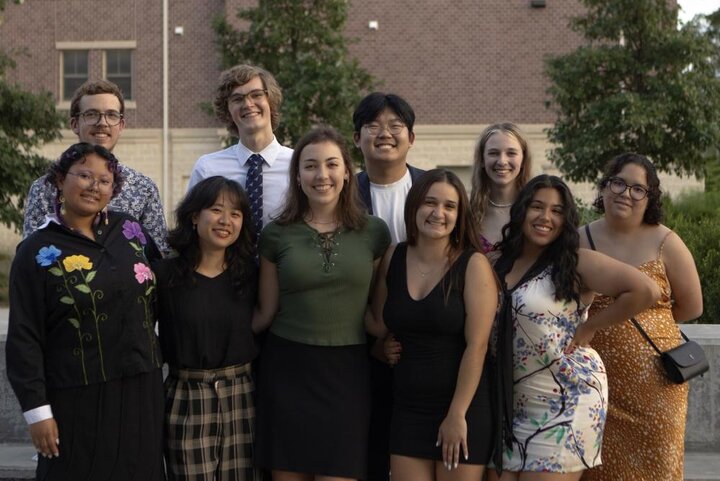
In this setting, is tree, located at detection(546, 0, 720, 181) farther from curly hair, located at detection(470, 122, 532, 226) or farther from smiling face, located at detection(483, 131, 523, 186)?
smiling face, located at detection(483, 131, 523, 186)

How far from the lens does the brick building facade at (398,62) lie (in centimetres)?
2400

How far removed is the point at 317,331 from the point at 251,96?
135 centimetres

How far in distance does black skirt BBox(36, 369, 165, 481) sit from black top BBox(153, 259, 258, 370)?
0.22m

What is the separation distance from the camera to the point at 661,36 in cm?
1617

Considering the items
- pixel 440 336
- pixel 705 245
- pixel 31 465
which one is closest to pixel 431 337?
pixel 440 336

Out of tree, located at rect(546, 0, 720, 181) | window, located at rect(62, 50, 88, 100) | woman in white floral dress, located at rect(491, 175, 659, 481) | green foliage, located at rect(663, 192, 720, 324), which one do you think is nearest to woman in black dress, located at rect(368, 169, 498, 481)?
woman in white floral dress, located at rect(491, 175, 659, 481)

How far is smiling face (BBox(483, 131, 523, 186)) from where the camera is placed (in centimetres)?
446

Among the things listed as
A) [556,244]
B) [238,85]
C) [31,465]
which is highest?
[238,85]

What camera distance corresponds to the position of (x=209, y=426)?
13.0ft

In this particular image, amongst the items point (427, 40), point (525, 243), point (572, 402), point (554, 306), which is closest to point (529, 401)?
point (572, 402)

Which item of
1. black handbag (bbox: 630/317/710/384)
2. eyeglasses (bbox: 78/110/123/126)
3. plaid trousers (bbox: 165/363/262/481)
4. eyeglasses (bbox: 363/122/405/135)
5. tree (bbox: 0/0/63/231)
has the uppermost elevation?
tree (bbox: 0/0/63/231)

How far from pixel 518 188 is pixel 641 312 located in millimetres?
896

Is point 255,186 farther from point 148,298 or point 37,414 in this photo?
point 37,414

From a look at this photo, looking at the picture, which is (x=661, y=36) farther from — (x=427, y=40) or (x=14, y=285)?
(x=14, y=285)
